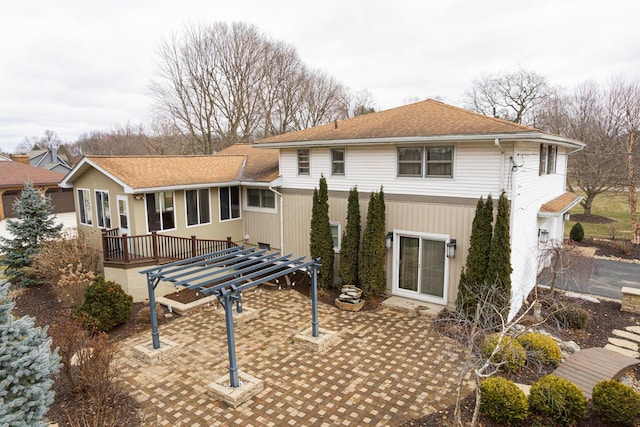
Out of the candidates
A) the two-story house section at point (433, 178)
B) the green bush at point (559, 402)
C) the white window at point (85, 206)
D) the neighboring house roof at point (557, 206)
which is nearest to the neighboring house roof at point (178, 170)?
the white window at point (85, 206)

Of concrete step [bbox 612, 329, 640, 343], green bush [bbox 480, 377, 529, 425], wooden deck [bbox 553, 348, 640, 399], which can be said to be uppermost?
green bush [bbox 480, 377, 529, 425]

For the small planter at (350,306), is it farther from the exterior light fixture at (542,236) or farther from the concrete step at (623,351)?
the exterior light fixture at (542,236)

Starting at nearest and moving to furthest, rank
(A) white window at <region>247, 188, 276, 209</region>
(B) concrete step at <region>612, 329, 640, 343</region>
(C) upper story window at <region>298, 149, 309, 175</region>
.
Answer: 1. (B) concrete step at <region>612, 329, 640, 343</region>
2. (C) upper story window at <region>298, 149, 309, 175</region>
3. (A) white window at <region>247, 188, 276, 209</region>

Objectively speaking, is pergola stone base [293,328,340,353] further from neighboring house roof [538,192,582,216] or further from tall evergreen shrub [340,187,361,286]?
neighboring house roof [538,192,582,216]

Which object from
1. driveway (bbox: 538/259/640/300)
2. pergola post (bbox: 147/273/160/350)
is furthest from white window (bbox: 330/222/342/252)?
driveway (bbox: 538/259/640/300)

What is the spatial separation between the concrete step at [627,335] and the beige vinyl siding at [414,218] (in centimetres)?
397

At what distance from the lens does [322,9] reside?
15.7 meters

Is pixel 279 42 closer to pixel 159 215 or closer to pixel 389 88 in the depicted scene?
pixel 389 88

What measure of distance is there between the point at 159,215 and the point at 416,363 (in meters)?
9.93

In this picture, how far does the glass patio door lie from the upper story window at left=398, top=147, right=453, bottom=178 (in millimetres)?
1891

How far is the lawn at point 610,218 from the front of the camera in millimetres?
20641

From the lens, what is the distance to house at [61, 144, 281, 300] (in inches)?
478

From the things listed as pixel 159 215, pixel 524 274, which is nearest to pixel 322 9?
pixel 159 215

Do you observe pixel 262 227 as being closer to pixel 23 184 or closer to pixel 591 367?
pixel 591 367
